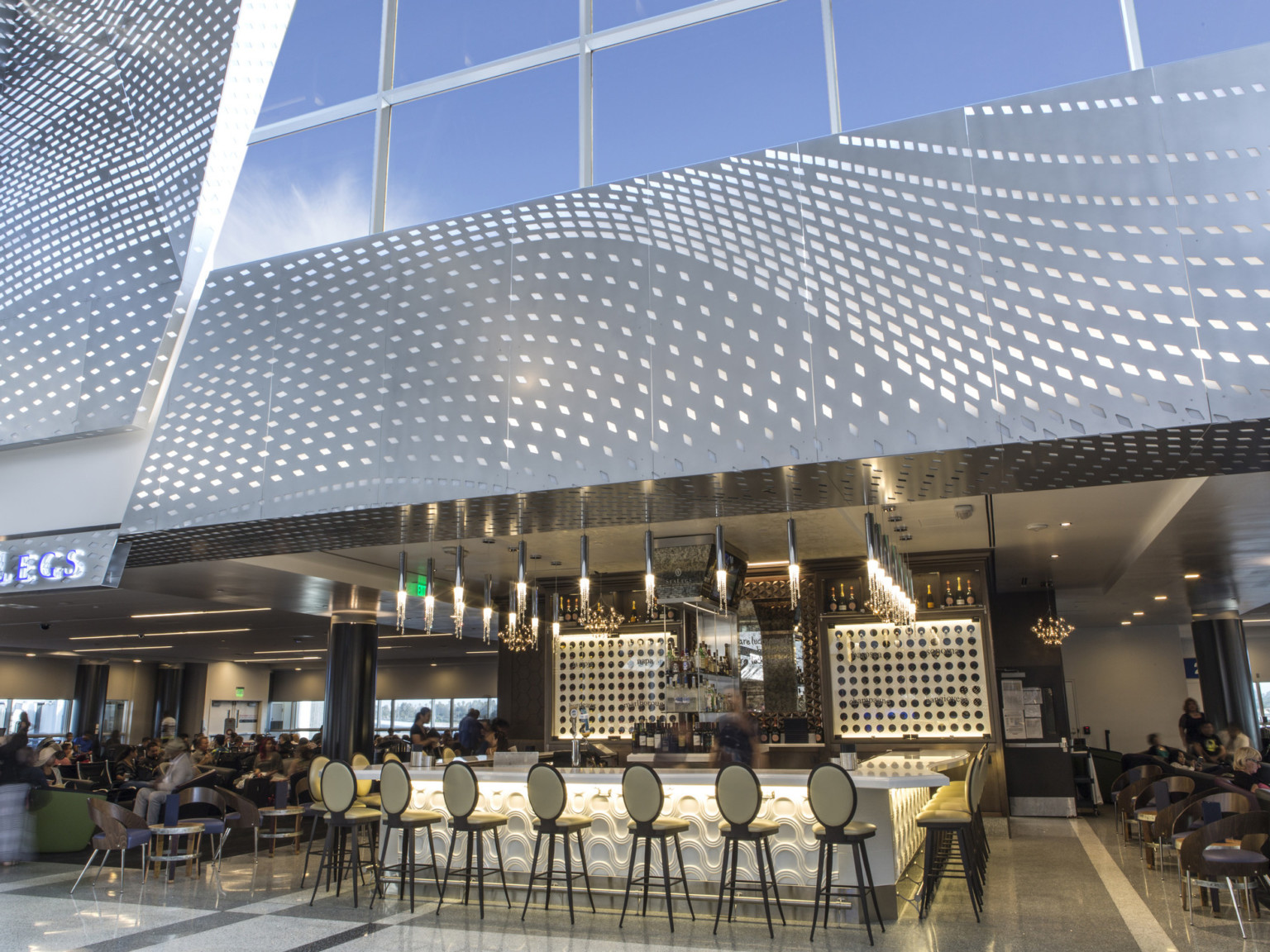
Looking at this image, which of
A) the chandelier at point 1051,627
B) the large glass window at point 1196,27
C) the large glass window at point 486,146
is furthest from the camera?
the chandelier at point 1051,627

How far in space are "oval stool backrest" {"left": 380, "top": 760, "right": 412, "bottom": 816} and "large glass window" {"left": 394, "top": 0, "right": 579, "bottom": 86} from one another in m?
6.03

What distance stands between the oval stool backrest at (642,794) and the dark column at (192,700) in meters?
29.4

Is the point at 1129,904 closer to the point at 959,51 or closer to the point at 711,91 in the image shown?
the point at 959,51

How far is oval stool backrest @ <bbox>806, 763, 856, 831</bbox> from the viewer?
5766 millimetres

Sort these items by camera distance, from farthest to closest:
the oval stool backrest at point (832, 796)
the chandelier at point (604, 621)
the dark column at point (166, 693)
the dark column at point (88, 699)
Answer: the dark column at point (166, 693) < the dark column at point (88, 699) < the chandelier at point (604, 621) < the oval stool backrest at point (832, 796)

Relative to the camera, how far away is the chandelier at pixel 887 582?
7270 millimetres

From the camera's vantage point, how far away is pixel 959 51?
6.09 metres

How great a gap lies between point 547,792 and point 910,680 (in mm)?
6546

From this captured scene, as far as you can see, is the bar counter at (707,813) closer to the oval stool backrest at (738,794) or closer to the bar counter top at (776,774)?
the bar counter top at (776,774)

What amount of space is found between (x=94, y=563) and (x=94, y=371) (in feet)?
6.08

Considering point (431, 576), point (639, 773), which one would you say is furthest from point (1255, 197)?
point (431, 576)

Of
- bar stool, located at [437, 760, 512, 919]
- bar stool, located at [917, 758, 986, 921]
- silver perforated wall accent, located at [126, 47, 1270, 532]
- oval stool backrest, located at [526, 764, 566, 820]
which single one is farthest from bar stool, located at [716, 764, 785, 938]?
silver perforated wall accent, located at [126, 47, 1270, 532]

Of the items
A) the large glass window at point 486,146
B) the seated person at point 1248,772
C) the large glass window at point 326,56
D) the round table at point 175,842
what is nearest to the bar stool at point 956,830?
the seated person at point 1248,772

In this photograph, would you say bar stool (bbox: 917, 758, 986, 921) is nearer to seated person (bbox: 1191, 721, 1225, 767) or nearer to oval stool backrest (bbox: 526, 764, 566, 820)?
oval stool backrest (bbox: 526, 764, 566, 820)
